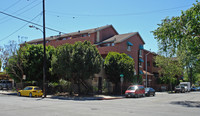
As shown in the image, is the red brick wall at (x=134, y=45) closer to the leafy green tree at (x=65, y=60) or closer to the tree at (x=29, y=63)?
the tree at (x=29, y=63)

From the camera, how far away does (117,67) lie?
29922mm

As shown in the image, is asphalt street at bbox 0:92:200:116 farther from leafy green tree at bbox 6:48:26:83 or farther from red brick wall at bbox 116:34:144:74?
red brick wall at bbox 116:34:144:74

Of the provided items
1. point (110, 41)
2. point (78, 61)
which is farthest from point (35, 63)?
point (110, 41)

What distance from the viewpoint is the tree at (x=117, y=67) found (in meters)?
30.0

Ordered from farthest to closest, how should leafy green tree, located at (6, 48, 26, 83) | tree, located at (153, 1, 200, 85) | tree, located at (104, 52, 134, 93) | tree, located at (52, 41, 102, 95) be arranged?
leafy green tree, located at (6, 48, 26, 83)
tree, located at (104, 52, 134, 93)
tree, located at (52, 41, 102, 95)
tree, located at (153, 1, 200, 85)

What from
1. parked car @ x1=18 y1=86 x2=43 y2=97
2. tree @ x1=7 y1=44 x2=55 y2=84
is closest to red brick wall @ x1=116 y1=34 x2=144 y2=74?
tree @ x1=7 y1=44 x2=55 y2=84

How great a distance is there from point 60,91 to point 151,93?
46.6 ft

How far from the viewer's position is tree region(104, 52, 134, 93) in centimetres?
2998

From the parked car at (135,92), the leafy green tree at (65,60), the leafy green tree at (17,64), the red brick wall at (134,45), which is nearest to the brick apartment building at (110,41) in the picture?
the red brick wall at (134,45)

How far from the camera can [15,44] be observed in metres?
33.3

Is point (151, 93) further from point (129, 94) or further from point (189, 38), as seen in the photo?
point (189, 38)

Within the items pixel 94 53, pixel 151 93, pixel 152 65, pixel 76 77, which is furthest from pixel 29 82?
pixel 152 65

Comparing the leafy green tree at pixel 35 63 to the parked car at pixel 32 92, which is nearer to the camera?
the parked car at pixel 32 92

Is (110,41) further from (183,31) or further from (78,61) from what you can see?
(183,31)
